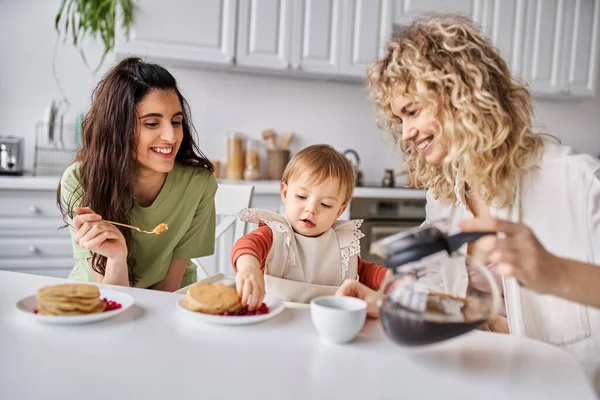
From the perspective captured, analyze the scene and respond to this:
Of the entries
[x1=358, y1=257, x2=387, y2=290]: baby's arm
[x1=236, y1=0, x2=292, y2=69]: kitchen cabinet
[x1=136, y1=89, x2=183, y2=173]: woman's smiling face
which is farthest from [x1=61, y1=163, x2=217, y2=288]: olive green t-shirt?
[x1=236, y1=0, x2=292, y2=69]: kitchen cabinet

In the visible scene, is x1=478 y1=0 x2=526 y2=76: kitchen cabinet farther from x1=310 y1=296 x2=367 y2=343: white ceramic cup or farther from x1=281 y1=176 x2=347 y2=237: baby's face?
x1=310 y1=296 x2=367 y2=343: white ceramic cup

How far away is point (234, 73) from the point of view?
11.4 feet

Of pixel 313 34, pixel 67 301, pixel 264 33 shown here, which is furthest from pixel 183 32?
pixel 67 301

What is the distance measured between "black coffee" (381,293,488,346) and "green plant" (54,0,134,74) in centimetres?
258

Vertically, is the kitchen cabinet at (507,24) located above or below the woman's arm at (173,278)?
above

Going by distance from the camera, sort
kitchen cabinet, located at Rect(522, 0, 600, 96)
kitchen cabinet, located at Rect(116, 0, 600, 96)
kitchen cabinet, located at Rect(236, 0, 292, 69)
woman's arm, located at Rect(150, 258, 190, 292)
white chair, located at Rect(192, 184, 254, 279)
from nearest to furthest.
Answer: woman's arm, located at Rect(150, 258, 190, 292) < white chair, located at Rect(192, 184, 254, 279) < kitchen cabinet, located at Rect(116, 0, 600, 96) < kitchen cabinet, located at Rect(236, 0, 292, 69) < kitchen cabinet, located at Rect(522, 0, 600, 96)

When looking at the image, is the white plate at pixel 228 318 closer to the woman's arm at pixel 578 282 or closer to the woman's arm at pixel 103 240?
the woman's arm at pixel 103 240

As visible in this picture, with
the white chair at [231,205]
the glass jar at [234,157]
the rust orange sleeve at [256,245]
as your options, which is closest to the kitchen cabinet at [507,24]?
the glass jar at [234,157]

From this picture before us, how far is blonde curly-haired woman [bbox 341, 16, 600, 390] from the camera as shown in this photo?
3.59 ft

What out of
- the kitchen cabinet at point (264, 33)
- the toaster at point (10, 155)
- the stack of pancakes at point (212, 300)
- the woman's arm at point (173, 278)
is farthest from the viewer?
the kitchen cabinet at point (264, 33)

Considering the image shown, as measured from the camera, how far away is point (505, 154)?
3.71 feet

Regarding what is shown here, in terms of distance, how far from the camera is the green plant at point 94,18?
287 cm

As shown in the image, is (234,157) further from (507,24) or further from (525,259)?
(525,259)

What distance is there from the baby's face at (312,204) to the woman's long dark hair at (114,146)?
47 cm
